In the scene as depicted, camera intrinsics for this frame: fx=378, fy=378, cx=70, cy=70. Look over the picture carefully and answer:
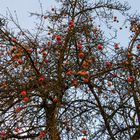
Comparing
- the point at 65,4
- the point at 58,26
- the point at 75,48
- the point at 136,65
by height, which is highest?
the point at 65,4

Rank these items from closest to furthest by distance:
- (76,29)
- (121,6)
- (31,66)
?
(31,66), (76,29), (121,6)

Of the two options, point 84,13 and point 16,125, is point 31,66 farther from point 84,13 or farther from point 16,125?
point 84,13

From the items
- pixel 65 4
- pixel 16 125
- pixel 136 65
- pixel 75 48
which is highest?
pixel 65 4

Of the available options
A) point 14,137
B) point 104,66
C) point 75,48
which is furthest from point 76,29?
point 14,137

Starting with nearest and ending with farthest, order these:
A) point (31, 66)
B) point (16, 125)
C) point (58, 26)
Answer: point (16, 125)
point (31, 66)
point (58, 26)

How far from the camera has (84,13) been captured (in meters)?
7.80

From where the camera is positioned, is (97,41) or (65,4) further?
(65,4)

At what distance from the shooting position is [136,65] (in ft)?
23.0

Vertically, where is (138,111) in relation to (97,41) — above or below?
below

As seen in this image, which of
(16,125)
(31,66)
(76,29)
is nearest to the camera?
(16,125)

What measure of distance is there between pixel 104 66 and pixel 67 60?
0.86 metres

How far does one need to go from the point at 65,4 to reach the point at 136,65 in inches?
79.2

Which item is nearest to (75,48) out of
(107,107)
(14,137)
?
(107,107)

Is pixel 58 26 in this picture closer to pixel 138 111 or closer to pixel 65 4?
pixel 65 4
